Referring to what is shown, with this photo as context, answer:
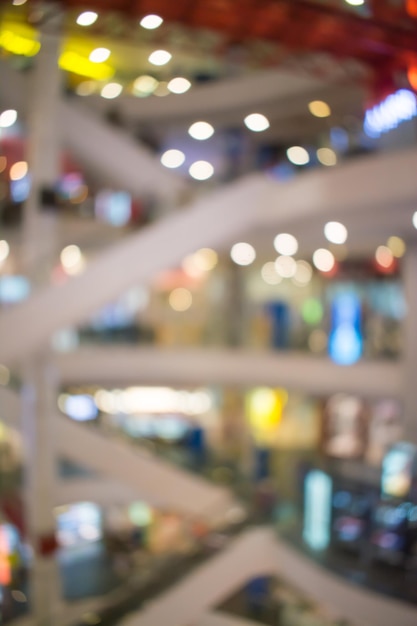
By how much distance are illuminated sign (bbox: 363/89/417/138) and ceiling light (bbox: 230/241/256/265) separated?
12.4 feet

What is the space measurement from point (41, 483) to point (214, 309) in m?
7.05

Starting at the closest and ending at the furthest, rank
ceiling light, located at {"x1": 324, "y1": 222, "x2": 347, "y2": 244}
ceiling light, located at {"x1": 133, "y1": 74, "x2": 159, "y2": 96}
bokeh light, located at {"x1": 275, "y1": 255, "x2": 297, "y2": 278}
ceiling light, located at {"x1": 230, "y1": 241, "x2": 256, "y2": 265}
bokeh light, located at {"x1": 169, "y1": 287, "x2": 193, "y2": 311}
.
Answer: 1. ceiling light, located at {"x1": 324, "y1": 222, "x2": 347, "y2": 244}
2. ceiling light, located at {"x1": 230, "y1": 241, "x2": 256, "y2": 265}
3. ceiling light, located at {"x1": 133, "y1": 74, "x2": 159, "y2": 96}
4. bokeh light, located at {"x1": 275, "y1": 255, "x2": 297, "y2": 278}
5. bokeh light, located at {"x1": 169, "y1": 287, "x2": 193, "y2": 311}

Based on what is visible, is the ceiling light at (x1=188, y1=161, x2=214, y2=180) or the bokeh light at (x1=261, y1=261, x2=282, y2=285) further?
the bokeh light at (x1=261, y1=261, x2=282, y2=285)

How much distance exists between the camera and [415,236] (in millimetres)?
10000

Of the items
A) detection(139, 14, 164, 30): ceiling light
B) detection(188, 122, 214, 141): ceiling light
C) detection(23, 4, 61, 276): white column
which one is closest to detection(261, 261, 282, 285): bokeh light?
detection(188, 122, 214, 141): ceiling light

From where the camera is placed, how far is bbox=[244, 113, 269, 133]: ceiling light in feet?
43.9

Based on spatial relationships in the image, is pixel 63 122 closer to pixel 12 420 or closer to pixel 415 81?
pixel 12 420

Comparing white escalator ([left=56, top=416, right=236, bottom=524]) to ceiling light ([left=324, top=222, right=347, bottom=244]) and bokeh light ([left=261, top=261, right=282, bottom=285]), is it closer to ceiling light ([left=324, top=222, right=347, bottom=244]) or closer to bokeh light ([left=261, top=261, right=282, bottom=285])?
ceiling light ([left=324, top=222, right=347, bottom=244])

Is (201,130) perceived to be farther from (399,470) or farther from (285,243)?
(399,470)

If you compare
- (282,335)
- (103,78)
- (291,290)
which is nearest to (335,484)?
(282,335)

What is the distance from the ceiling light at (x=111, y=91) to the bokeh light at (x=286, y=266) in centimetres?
474

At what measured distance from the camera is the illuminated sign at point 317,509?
1002cm

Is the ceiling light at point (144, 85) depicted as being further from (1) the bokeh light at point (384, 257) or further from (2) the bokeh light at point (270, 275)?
(1) the bokeh light at point (384, 257)

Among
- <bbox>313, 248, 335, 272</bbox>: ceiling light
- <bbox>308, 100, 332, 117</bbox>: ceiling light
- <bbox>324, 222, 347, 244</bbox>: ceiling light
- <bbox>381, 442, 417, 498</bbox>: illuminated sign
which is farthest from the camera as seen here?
<bbox>313, 248, 335, 272</bbox>: ceiling light
